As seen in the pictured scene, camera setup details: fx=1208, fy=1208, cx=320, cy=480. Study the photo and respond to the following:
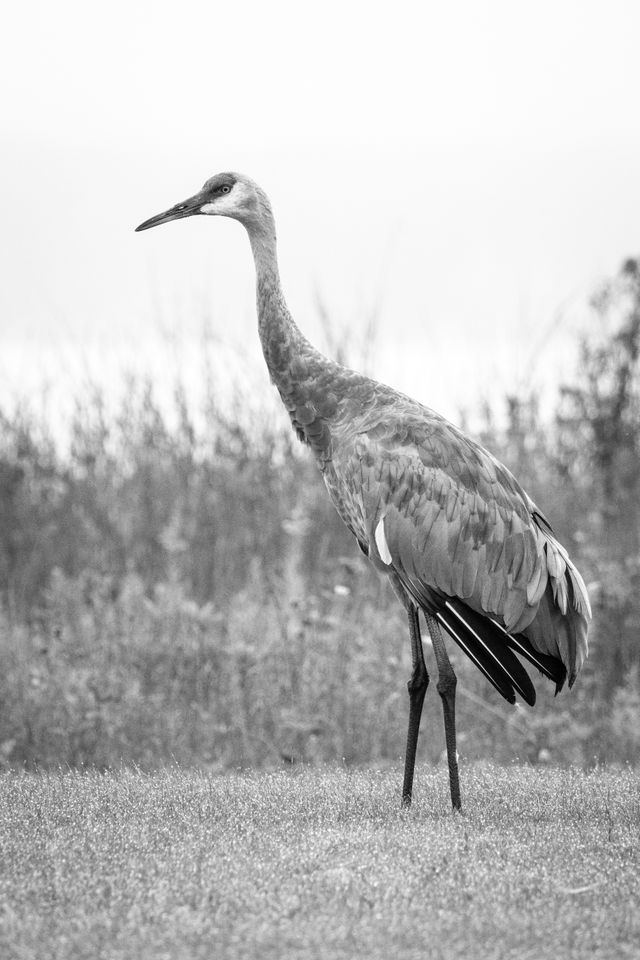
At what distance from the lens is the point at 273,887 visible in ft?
12.5

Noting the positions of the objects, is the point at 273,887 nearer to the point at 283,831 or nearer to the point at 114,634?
the point at 283,831

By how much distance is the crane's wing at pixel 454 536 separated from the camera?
5785 mm

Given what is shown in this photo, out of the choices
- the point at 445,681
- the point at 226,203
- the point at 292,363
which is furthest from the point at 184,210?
the point at 445,681

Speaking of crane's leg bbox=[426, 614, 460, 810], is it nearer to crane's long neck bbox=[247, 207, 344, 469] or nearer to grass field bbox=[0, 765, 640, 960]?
grass field bbox=[0, 765, 640, 960]

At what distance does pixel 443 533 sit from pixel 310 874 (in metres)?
2.20

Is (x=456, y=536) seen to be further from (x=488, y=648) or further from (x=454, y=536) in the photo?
(x=488, y=648)

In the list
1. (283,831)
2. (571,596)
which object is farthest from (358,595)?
(283,831)

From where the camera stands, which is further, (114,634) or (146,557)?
(146,557)

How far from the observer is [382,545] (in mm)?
5766

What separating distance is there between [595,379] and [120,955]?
10259mm

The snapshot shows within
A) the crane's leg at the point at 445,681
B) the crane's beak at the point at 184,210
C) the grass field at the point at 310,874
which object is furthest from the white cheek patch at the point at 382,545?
the crane's beak at the point at 184,210

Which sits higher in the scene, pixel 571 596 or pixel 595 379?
pixel 595 379

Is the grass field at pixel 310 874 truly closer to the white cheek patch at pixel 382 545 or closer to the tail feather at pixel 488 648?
the tail feather at pixel 488 648

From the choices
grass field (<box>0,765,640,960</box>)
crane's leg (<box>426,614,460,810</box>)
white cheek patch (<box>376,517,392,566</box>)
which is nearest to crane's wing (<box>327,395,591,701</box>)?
white cheek patch (<box>376,517,392,566</box>)
